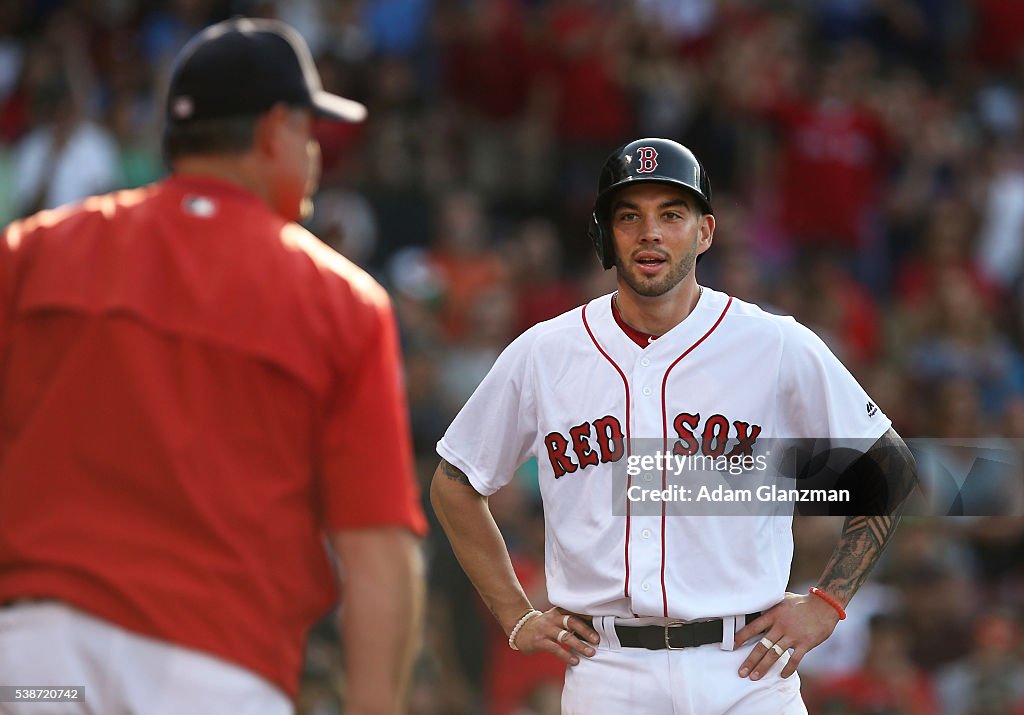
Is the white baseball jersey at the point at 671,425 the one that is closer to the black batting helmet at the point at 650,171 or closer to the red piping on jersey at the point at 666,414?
the red piping on jersey at the point at 666,414

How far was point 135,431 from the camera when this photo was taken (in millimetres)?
2729

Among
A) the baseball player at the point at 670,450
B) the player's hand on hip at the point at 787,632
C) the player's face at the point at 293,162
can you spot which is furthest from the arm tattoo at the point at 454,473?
the player's face at the point at 293,162

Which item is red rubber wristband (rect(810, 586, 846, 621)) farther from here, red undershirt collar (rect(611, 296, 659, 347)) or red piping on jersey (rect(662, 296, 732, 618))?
red undershirt collar (rect(611, 296, 659, 347))

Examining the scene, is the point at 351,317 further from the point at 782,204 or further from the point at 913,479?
the point at 782,204

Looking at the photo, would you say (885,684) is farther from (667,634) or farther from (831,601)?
(667,634)

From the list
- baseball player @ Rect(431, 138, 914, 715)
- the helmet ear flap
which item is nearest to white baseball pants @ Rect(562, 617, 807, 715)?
baseball player @ Rect(431, 138, 914, 715)

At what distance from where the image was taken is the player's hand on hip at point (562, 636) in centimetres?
392

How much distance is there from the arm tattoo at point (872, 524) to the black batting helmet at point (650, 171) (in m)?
0.80

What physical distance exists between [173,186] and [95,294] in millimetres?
303

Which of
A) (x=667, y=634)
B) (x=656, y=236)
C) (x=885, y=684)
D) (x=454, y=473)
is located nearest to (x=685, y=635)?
(x=667, y=634)

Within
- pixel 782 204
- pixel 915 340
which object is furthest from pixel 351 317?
Answer: pixel 782 204

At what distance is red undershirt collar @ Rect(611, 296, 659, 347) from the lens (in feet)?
13.4

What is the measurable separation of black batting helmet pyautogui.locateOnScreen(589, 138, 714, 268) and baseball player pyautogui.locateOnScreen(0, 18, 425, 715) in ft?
4.33
